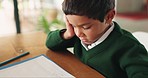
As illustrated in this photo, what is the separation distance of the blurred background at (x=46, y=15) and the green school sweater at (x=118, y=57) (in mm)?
1205

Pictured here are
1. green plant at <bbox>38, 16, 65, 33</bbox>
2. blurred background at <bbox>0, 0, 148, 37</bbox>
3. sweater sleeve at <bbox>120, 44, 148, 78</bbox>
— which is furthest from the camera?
green plant at <bbox>38, 16, 65, 33</bbox>

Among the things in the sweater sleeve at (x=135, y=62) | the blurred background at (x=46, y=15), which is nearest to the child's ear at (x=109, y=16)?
the sweater sleeve at (x=135, y=62)

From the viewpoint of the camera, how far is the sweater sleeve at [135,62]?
0.73m

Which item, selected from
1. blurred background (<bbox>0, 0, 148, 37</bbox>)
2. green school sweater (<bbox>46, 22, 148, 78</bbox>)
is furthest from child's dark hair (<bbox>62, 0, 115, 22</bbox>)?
blurred background (<bbox>0, 0, 148, 37</bbox>)

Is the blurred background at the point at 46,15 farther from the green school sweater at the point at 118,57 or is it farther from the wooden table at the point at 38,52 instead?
the green school sweater at the point at 118,57

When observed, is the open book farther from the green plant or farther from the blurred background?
the green plant

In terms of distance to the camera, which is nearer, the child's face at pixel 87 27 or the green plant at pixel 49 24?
the child's face at pixel 87 27

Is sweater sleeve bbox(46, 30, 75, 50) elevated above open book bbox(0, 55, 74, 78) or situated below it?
above

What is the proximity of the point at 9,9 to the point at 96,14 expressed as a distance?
2236mm

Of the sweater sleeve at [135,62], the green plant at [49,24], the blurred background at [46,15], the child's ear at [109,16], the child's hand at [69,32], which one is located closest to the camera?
the sweater sleeve at [135,62]

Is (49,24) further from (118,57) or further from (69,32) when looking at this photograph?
(118,57)

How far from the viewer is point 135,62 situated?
758mm

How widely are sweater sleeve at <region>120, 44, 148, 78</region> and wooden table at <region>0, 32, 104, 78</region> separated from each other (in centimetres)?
10

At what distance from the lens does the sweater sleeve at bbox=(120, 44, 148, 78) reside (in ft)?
2.41
